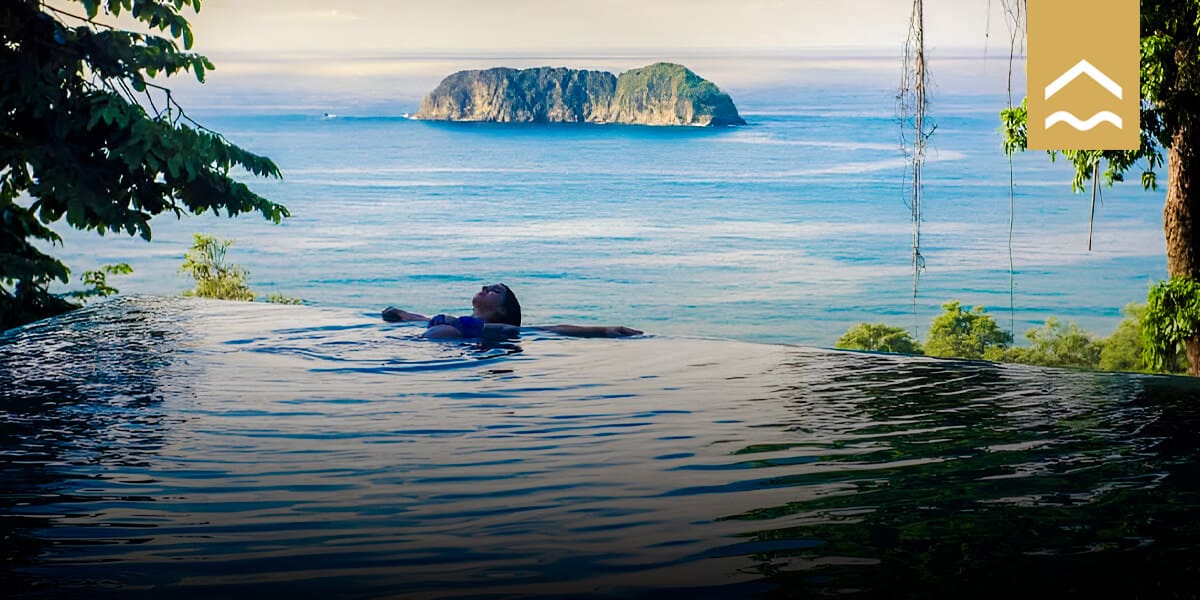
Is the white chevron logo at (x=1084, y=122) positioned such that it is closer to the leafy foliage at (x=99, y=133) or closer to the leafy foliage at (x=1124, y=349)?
the leafy foliage at (x=99, y=133)

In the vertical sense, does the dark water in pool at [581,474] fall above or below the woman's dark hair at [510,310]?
below

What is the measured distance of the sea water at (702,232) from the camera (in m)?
31.4

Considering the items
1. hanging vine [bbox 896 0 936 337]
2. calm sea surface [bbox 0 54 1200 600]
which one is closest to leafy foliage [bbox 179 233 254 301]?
calm sea surface [bbox 0 54 1200 600]

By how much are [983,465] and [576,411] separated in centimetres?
158

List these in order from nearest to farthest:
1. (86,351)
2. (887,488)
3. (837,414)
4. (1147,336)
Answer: (887,488) < (837,414) < (86,351) < (1147,336)

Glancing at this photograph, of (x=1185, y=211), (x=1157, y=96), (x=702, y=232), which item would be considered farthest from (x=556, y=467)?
(x=702, y=232)

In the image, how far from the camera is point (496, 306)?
6.79m

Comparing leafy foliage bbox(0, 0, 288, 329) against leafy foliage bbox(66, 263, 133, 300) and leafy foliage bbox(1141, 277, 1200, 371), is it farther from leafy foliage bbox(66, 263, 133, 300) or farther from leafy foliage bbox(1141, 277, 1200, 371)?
leafy foliage bbox(1141, 277, 1200, 371)

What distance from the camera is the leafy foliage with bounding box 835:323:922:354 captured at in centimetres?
2166

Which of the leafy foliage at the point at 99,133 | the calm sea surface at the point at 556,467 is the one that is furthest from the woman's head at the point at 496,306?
the leafy foliage at the point at 99,133

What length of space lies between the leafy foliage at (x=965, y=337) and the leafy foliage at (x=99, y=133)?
52.5 ft

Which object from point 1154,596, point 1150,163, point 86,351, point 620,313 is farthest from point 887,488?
point 620,313

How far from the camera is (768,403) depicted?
16.2ft

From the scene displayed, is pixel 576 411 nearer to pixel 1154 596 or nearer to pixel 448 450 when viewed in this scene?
pixel 448 450
